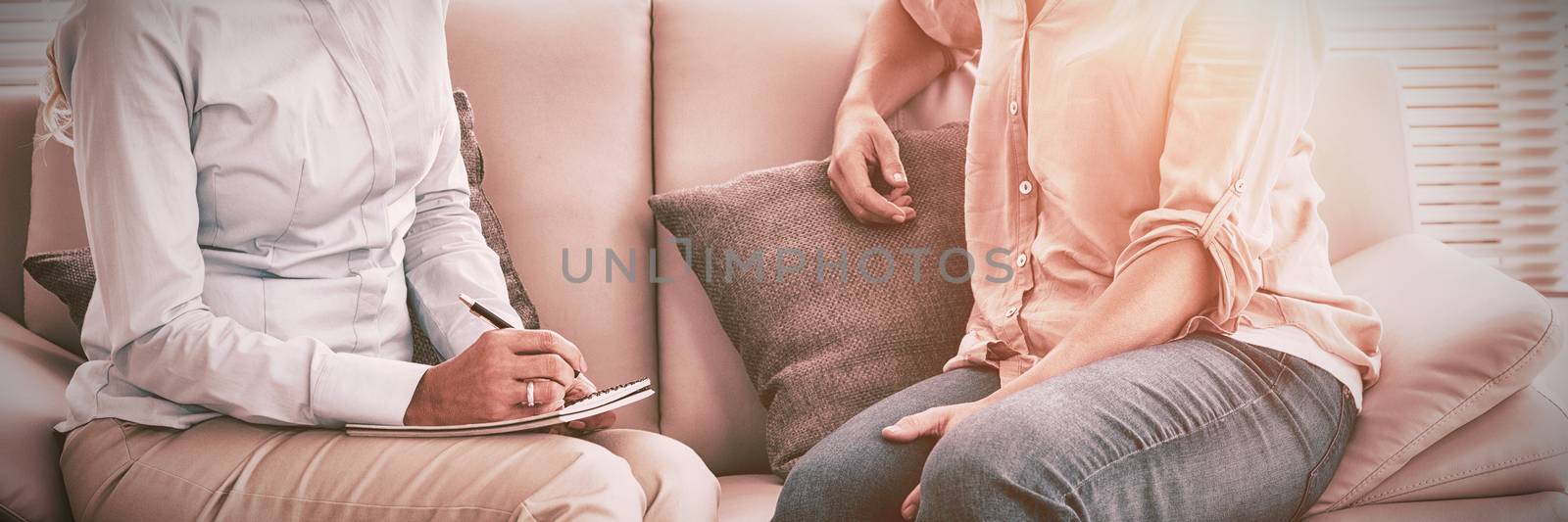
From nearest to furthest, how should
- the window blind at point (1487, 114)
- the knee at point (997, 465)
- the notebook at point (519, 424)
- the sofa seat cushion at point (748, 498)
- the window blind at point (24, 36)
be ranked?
1. the knee at point (997, 465)
2. the notebook at point (519, 424)
3. the sofa seat cushion at point (748, 498)
4. the window blind at point (24, 36)
5. the window blind at point (1487, 114)

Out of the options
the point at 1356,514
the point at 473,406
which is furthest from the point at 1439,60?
the point at 473,406

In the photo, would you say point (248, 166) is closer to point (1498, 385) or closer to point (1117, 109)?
point (1117, 109)

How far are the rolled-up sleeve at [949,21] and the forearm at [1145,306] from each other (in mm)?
588

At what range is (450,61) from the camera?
1.69 meters

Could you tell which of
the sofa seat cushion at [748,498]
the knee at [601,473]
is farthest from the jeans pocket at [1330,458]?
the knee at [601,473]

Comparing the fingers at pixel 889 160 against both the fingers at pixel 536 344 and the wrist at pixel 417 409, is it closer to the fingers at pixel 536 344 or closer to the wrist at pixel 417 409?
the fingers at pixel 536 344

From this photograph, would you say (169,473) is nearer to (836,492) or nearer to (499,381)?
(499,381)

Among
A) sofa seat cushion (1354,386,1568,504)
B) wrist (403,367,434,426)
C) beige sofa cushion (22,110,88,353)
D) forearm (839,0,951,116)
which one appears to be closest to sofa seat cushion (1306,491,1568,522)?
sofa seat cushion (1354,386,1568,504)

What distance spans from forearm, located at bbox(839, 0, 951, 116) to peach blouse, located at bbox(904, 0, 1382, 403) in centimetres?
27

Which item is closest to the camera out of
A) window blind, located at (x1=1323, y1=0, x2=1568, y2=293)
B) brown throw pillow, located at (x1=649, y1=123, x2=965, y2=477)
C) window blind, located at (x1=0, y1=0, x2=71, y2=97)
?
brown throw pillow, located at (x1=649, y1=123, x2=965, y2=477)

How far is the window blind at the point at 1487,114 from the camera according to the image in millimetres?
2375

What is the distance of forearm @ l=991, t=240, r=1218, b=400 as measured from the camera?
1.12 metres

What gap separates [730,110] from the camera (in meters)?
1.72

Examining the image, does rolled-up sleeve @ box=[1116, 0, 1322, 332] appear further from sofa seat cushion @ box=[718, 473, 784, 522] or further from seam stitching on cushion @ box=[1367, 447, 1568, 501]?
sofa seat cushion @ box=[718, 473, 784, 522]
